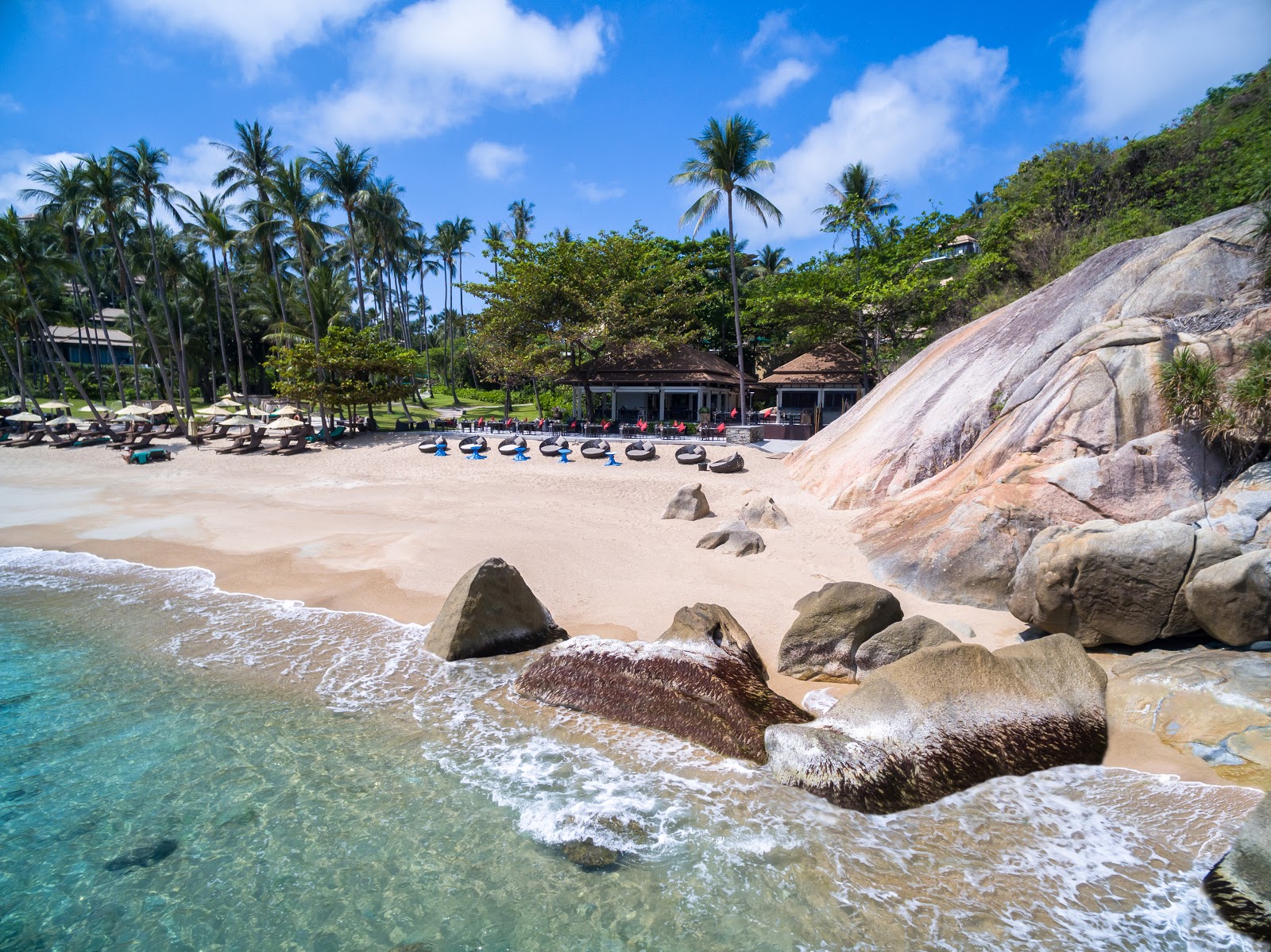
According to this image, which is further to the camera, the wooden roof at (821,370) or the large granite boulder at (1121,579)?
the wooden roof at (821,370)

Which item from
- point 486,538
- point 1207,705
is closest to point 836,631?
point 1207,705

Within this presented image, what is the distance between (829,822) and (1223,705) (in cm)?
364

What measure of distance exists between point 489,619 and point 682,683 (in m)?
2.91

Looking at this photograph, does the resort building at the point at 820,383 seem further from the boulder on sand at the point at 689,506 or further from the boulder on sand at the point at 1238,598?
the boulder on sand at the point at 1238,598

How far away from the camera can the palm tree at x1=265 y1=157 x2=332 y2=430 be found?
95.3 feet

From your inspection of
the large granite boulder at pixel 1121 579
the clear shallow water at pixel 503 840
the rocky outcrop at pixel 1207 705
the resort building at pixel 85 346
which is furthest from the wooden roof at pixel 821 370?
the resort building at pixel 85 346

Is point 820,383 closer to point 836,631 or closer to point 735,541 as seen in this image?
point 735,541

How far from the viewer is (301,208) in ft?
98.6

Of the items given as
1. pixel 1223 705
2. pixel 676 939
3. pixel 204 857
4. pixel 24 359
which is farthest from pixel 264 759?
pixel 24 359

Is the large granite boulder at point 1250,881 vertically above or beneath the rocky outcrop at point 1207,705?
beneath

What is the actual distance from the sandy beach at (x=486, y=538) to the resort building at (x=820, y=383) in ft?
42.8

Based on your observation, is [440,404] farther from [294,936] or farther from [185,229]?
[294,936]

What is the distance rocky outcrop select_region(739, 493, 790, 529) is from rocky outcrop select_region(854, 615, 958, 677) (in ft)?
17.2

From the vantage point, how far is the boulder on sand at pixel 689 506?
539 inches
